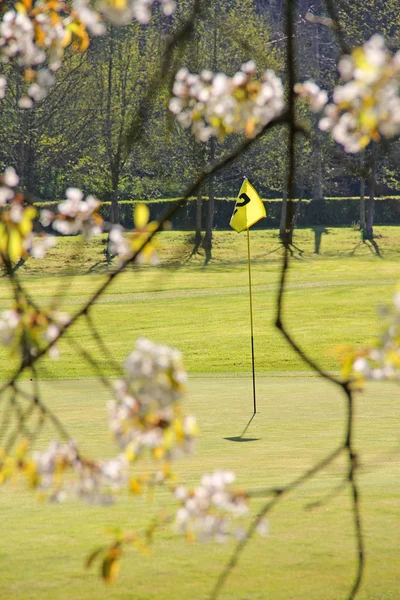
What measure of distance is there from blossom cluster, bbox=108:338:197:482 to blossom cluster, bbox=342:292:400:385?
359 millimetres

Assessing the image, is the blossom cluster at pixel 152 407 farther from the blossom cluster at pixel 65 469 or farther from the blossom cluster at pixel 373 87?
the blossom cluster at pixel 373 87

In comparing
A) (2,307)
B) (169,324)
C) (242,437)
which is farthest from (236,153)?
(2,307)

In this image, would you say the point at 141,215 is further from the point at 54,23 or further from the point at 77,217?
the point at 54,23

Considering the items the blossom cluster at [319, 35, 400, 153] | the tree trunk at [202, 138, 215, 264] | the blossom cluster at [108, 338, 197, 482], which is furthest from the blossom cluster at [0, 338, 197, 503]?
the tree trunk at [202, 138, 215, 264]

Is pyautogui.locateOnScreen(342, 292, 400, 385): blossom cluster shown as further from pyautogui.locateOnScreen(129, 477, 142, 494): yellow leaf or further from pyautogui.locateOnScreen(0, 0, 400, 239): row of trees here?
pyautogui.locateOnScreen(0, 0, 400, 239): row of trees

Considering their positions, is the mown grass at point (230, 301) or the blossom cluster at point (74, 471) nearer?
the blossom cluster at point (74, 471)

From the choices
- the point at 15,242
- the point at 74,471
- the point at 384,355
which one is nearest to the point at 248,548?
the point at 74,471

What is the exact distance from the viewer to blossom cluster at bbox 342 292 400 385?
1.89 m

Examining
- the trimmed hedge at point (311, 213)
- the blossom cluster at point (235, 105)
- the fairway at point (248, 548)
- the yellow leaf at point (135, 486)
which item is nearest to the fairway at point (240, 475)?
the fairway at point (248, 548)

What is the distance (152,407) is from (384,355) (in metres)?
0.55

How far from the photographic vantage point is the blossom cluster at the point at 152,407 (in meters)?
2.13

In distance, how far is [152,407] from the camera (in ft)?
7.35

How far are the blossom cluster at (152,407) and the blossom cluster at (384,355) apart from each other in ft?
1.18

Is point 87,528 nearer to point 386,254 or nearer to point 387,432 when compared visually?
point 387,432
